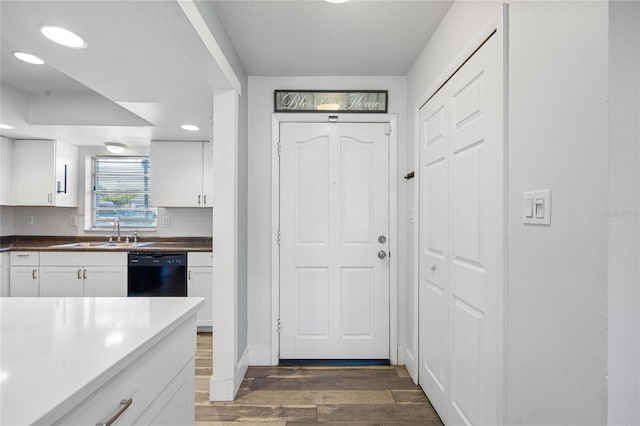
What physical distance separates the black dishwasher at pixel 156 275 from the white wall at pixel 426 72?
2.30m

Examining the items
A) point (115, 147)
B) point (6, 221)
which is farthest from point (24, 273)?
point (115, 147)

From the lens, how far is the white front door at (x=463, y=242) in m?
1.41

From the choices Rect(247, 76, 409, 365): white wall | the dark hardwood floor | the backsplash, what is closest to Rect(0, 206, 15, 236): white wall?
the backsplash

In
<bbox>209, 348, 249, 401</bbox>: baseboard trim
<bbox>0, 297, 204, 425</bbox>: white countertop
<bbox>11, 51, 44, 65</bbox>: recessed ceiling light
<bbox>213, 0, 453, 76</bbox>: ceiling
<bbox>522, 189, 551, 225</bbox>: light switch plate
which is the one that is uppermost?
<bbox>213, 0, 453, 76</bbox>: ceiling

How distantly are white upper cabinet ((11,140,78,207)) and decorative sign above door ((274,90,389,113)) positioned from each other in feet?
9.59

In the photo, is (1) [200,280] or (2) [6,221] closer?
(1) [200,280]

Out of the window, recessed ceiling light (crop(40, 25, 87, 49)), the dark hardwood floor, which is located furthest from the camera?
the window

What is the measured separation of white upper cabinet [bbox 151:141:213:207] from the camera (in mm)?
3818

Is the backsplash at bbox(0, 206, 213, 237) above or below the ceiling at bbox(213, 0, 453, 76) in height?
below

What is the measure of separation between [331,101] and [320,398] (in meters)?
2.28

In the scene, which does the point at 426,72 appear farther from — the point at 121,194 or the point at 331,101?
the point at 121,194

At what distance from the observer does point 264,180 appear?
9.11 feet

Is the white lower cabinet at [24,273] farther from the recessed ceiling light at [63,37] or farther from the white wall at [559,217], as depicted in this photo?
the white wall at [559,217]

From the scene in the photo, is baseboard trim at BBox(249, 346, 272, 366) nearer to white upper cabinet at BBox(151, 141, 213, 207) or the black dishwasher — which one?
the black dishwasher
